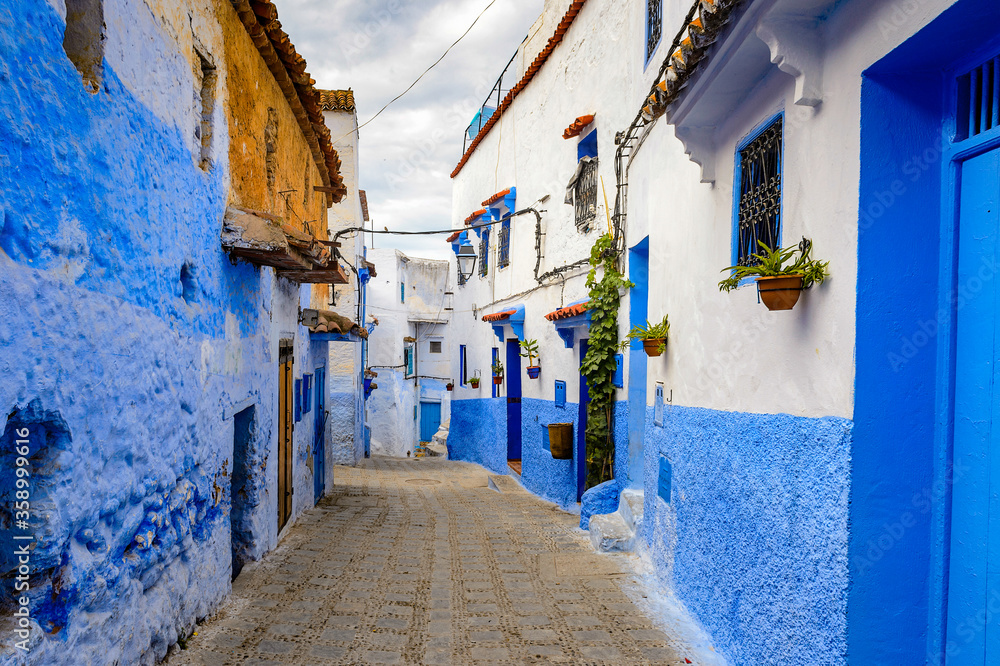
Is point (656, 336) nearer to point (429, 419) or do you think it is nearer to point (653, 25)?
point (653, 25)

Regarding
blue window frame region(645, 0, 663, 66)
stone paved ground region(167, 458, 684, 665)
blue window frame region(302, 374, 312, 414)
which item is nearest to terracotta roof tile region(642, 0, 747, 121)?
blue window frame region(645, 0, 663, 66)

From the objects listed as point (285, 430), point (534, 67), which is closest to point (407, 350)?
point (534, 67)

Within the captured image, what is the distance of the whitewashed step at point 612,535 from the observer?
6.76 m

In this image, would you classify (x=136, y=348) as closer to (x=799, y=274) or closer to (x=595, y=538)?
(x=799, y=274)

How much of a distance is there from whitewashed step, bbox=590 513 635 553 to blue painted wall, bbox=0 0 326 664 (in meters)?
3.68

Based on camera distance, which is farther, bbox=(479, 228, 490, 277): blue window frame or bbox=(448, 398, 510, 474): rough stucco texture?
bbox=(479, 228, 490, 277): blue window frame

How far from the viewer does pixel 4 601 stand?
2.63 m

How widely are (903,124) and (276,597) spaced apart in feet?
17.7

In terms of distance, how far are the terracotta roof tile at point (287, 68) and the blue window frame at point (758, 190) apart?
14.1ft

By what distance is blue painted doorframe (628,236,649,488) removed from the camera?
7305 millimetres

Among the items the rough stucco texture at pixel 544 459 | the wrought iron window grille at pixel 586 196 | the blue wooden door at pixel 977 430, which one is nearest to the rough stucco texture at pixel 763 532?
the blue wooden door at pixel 977 430

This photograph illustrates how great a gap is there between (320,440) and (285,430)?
305 cm

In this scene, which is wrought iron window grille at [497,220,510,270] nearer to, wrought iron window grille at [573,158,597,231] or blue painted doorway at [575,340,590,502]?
wrought iron window grille at [573,158,597,231]

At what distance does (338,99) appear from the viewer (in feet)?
50.4
